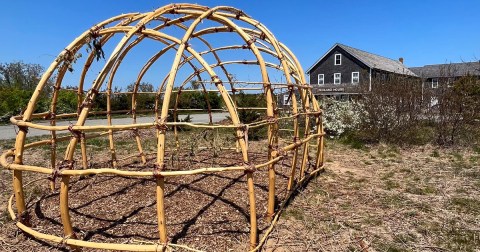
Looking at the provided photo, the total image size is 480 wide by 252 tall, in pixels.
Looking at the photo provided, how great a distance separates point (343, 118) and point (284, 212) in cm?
721

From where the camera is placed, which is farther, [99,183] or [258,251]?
[99,183]

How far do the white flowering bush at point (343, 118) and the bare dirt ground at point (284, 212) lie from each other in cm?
416

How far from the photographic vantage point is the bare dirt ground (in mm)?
3504

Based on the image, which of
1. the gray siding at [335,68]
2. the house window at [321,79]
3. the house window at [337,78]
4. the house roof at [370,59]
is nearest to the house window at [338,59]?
the gray siding at [335,68]

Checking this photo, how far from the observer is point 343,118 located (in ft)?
35.6

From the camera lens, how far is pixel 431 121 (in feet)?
31.4

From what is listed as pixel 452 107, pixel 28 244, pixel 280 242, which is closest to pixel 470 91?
pixel 452 107

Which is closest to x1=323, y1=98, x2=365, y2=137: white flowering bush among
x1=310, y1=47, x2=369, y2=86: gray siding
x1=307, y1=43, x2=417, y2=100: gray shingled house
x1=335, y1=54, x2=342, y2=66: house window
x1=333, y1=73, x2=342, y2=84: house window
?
x1=307, y1=43, x2=417, y2=100: gray shingled house

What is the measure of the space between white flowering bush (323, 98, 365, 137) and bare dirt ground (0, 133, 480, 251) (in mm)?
4161

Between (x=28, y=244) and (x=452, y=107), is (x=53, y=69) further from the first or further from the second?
(x=452, y=107)

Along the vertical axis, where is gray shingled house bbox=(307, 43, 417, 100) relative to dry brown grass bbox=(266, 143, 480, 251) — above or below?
above

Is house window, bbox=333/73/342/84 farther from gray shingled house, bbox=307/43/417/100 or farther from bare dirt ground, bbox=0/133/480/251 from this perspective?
bare dirt ground, bbox=0/133/480/251

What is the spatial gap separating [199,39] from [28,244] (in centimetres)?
438

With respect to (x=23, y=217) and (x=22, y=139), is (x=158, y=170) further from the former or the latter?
(x=23, y=217)
